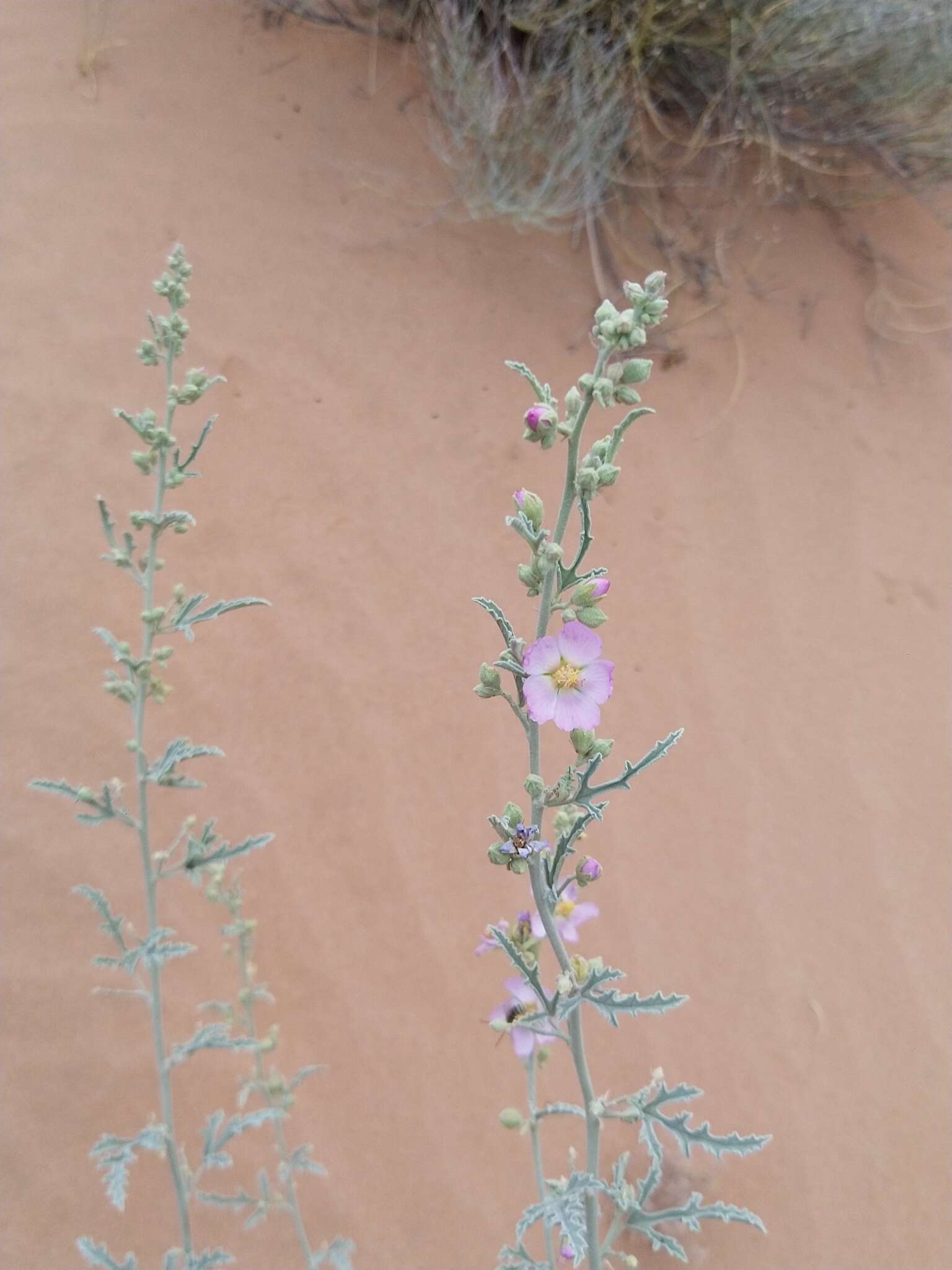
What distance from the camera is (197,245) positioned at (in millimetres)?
2908

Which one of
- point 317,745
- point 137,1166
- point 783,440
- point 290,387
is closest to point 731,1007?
point 317,745

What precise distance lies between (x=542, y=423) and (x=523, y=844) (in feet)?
1.56

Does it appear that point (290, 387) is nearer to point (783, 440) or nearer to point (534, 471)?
point (534, 471)

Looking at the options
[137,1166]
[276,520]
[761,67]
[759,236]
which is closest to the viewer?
[137,1166]

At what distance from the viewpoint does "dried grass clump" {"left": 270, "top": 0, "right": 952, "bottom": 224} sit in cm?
289

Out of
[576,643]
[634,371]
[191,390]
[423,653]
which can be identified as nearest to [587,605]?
[576,643]

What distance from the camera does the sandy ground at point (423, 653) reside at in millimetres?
2059

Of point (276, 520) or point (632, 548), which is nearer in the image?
point (276, 520)

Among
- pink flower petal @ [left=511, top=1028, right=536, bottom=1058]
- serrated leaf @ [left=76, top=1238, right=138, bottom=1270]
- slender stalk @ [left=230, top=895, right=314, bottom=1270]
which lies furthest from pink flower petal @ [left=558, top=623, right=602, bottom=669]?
serrated leaf @ [left=76, top=1238, right=138, bottom=1270]

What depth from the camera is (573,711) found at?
3.44 ft

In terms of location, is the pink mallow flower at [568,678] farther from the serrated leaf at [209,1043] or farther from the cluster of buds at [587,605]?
the serrated leaf at [209,1043]

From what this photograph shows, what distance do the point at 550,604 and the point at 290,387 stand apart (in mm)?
2019

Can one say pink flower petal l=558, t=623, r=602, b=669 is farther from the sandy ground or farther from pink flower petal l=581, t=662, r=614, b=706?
the sandy ground

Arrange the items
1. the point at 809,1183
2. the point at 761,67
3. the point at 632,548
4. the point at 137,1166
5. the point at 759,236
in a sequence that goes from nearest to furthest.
Result: 1. the point at 137,1166
2. the point at 809,1183
3. the point at 632,548
4. the point at 761,67
5. the point at 759,236
